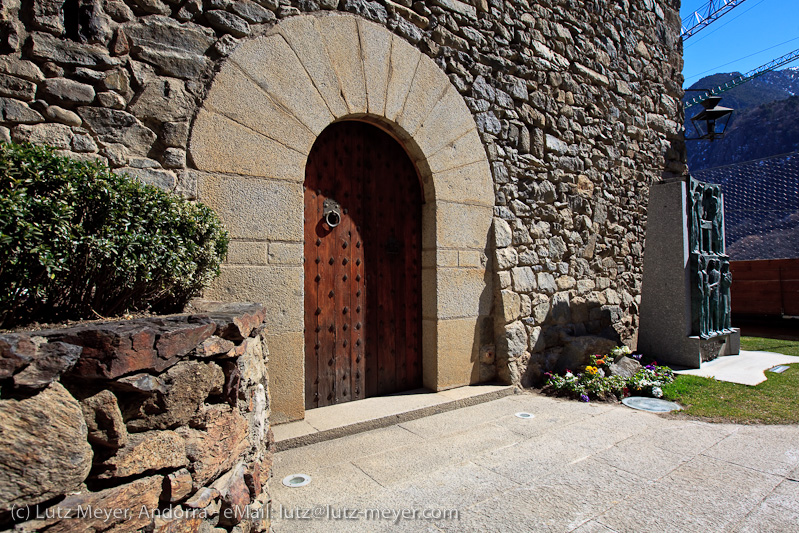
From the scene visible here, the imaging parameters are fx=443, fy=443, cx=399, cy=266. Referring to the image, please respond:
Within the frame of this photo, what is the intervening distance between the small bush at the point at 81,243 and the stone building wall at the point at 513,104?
0.94 m

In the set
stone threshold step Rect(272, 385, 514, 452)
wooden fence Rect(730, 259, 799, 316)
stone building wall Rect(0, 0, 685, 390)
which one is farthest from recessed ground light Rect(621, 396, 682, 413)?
wooden fence Rect(730, 259, 799, 316)

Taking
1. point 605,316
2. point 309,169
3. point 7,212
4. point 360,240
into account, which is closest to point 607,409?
point 605,316

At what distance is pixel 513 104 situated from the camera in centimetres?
457

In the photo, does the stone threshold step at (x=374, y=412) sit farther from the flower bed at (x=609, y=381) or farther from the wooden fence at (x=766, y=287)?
the wooden fence at (x=766, y=287)

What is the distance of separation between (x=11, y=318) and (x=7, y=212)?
0.34 metres

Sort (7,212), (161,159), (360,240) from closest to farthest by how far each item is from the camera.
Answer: (7,212) → (161,159) → (360,240)

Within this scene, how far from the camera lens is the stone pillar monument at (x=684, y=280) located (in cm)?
548

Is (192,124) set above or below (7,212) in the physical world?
above

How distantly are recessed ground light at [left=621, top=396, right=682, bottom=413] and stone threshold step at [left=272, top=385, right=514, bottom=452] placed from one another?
1.07 metres

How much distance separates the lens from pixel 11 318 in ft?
4.57

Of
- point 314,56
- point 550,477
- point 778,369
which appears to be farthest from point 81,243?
point 778,369

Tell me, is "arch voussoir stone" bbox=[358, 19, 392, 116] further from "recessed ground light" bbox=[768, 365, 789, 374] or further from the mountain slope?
the mountain slope

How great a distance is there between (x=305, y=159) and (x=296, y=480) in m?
2.12

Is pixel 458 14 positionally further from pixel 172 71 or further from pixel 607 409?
pixel 607 409
